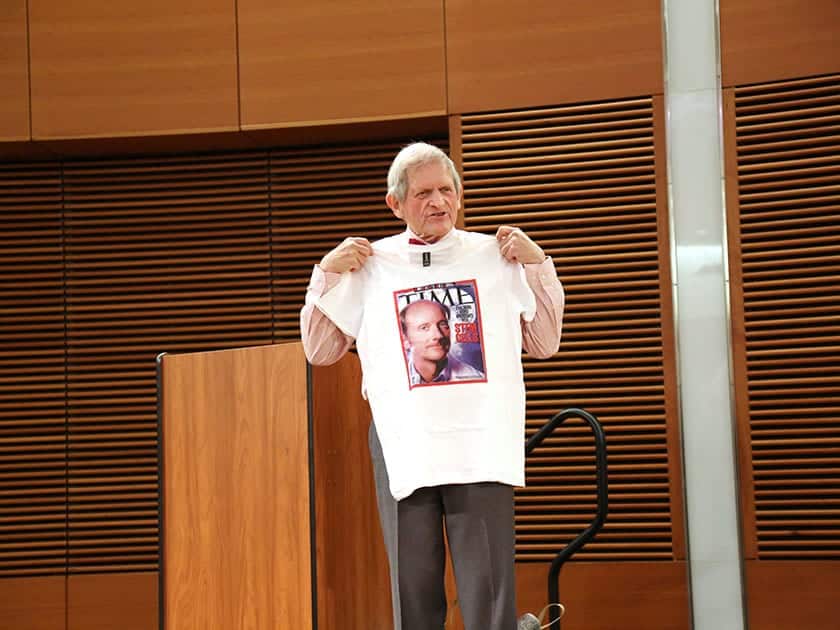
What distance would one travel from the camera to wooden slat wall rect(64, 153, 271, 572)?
5.38 m

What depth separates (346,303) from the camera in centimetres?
259

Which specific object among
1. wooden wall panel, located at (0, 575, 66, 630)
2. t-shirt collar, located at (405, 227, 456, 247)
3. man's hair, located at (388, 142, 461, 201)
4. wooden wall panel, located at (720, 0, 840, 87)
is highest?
wooden wall panel, located at (720, 0, 840, 87)

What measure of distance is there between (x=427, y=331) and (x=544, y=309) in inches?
12.6

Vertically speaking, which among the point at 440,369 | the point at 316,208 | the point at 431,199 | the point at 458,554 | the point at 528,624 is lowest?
the point at 528,624

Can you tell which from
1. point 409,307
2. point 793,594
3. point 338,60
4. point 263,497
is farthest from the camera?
point 338,60

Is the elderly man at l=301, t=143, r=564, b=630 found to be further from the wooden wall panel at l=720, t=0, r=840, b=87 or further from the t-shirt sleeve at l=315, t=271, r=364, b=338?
the wooden wall panel at l=720, t=0, r=840, b=87

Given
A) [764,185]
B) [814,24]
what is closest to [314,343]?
[764,185]

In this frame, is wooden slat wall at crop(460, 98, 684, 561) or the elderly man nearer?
the elderly man

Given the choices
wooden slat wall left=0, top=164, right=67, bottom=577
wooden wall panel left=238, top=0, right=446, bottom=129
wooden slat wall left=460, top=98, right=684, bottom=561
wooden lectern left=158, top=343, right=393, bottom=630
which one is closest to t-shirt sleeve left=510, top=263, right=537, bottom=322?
wooden lectern left=158, top=343, right=393, bottom=630

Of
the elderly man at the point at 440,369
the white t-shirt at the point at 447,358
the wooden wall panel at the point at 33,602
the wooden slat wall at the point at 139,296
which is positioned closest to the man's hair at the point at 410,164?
the elderly man at the point at 440,369

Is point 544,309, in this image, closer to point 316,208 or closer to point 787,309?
point 787,309

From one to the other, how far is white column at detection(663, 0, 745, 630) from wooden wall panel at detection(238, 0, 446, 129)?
2.42 m

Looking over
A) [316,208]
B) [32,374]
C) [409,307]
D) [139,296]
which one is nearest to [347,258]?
[409,307]

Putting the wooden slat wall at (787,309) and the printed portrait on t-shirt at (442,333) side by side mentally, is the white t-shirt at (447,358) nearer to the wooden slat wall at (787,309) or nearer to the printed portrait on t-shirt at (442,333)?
the printed portrait on t-shirt at (442,333)
